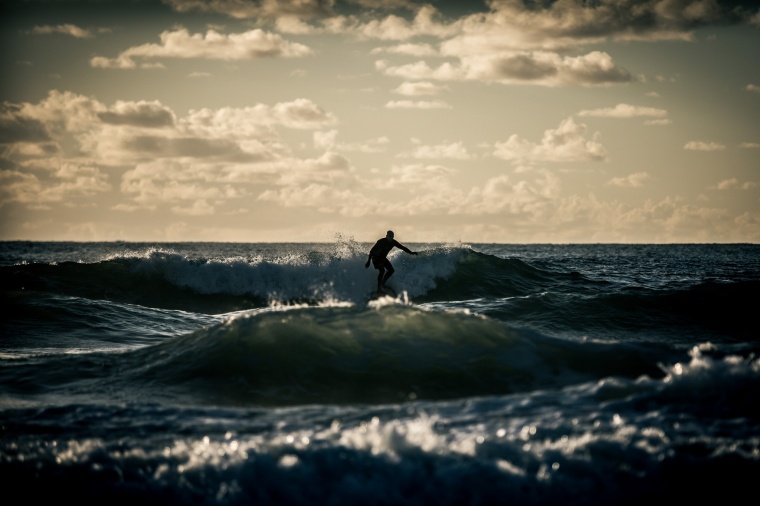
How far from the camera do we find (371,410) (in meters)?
7.27

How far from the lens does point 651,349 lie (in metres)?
9.54

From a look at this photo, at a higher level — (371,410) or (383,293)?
(383,293)

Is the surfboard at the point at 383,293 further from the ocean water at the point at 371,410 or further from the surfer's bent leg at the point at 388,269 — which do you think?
the ocean water at the point at 371,410

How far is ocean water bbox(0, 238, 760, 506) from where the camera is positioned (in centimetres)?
536

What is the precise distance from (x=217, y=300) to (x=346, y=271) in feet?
17.3

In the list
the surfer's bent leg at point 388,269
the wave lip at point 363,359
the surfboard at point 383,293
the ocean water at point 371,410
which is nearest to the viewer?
the ocean water at point 371,410

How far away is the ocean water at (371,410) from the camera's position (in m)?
5.36

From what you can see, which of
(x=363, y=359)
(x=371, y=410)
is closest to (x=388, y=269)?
(x=363, y=359)

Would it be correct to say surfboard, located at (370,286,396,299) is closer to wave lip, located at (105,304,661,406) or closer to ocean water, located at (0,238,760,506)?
ocean water, located at (0,238,760,506)

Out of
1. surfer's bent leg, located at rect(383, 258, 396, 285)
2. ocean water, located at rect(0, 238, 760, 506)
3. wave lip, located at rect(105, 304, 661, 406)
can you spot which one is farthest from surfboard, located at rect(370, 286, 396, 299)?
wave lip, located at rect(105, 304, 661, 406)

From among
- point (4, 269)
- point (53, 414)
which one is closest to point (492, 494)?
point (53, 414)

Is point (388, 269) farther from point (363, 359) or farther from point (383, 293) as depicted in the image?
point (363, 359)

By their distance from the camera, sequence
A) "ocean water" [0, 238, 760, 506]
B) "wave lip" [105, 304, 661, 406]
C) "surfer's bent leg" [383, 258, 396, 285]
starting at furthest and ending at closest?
"surfer's bent leg" [383, 258, 396, 285] < "wave lip" [105, 304, 661, 406] < "ocean water" [0, 238, 760, 506]

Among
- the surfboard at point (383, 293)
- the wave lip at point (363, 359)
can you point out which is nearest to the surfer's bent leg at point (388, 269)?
the surfboard at point (383, 293)
